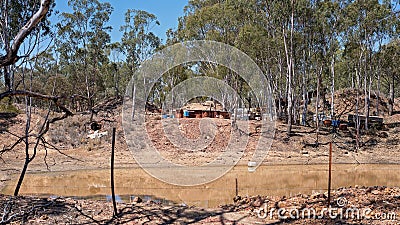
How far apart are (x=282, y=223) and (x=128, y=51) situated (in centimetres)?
2504

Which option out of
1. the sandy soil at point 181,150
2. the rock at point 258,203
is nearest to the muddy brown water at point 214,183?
the sandy soil at point 181,150

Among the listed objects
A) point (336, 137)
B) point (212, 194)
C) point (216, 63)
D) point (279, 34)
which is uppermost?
point (279, 34)

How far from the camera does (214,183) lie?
12.2 metres

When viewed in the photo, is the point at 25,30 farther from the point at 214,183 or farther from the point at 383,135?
the point at 383,135

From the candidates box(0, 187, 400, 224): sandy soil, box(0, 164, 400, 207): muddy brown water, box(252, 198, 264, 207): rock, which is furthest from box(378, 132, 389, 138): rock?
box(252, 198, 264, 207): rock

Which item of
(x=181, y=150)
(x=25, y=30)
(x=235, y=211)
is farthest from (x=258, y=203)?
(x=181, y=150)

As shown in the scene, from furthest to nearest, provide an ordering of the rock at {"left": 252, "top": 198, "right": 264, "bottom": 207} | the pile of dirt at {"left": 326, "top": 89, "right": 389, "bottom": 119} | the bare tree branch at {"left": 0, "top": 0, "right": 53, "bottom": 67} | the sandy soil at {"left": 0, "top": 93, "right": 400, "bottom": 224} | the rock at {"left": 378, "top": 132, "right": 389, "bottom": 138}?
1. the pile of dirt at {"left": 326, "top": 89, "right": 389, "bottom": 119}
2. the rock at {"left": 378, "top": 132, "right": 389, "bottom": 138}
3. the sandy soil at {"left": 0, "top": 93, "right": 400, "bottom": 224}
4. the rock at {"left": 252, "top": 198, "right": 264, "bottom": 207}
5. the bare tree branch at {"left": 0, "top": 0, "right": 53, "bottom": 67}

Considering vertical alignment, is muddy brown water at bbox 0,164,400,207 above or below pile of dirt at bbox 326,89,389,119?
below

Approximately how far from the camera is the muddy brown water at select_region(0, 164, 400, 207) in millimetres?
10205

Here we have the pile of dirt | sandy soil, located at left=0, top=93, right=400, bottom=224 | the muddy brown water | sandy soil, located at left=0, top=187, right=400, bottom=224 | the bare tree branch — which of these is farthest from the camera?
the pile of dirt

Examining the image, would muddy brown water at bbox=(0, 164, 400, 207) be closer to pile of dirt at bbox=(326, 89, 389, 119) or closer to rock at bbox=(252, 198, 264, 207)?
rock at bbox=(252, 198, 264, 207)

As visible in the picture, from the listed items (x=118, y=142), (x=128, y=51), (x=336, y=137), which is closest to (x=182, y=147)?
(x=118, y=142)

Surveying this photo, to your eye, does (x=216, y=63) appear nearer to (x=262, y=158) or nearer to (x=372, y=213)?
(x=262, y=158)

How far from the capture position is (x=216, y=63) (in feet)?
78.6
